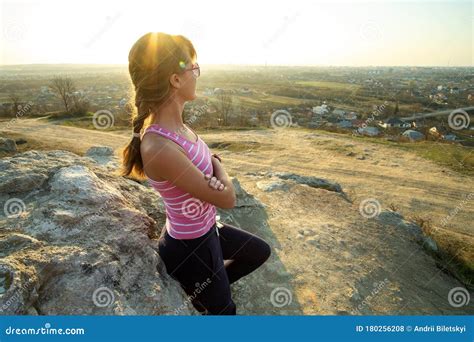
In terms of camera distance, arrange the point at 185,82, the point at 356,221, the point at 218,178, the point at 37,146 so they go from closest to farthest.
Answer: the point at 185,82
the point at 218,178
the point at 356,221
the point at 37,146

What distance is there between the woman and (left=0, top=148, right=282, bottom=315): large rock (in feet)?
0.86

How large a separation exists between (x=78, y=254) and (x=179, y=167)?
3.45 ft

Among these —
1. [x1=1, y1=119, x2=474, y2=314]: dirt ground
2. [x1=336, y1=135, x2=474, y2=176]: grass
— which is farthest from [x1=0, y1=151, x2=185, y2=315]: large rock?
[x1=336, y1=135, x2=474, y2=176]: grass

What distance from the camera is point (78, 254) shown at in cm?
243

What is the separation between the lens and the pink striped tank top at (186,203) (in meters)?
2.05

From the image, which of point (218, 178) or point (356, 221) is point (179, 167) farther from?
point (356, 221)

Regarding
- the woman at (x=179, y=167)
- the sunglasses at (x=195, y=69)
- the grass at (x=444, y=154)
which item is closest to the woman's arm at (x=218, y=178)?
the woman at (x=179, y=167)

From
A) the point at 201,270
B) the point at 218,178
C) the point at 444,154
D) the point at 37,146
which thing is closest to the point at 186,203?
the point at 218,178

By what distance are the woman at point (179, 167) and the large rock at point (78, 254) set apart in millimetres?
263

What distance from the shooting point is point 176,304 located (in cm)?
246

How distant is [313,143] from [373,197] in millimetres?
4903

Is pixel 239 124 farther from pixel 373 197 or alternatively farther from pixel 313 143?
pixel 373 197

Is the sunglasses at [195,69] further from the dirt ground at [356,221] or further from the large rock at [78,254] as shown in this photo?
the large rock at [78,254]

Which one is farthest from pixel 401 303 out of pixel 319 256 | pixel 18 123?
pixel 18 123
